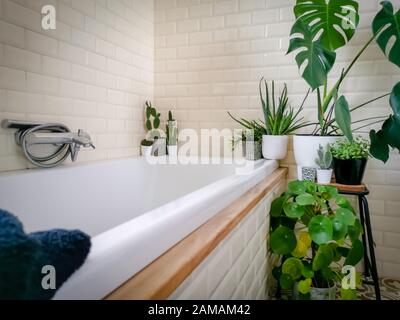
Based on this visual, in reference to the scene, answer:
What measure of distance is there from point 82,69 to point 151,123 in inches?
25.4

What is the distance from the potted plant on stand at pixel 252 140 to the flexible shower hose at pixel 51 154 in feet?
3.17

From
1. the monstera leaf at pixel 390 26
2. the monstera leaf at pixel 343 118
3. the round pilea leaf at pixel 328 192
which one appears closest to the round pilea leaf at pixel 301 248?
the round pilea leaf at pixel 328 192

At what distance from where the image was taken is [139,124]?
1978mm

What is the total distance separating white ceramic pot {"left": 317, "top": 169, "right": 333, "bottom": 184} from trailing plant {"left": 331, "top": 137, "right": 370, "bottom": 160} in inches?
3.5

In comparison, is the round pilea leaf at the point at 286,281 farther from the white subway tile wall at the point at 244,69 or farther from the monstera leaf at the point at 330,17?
the monstera leaf at the point at 330,17

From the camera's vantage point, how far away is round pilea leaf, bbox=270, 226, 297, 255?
123 centimetres

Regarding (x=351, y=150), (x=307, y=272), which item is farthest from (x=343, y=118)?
(x=307, y=272)

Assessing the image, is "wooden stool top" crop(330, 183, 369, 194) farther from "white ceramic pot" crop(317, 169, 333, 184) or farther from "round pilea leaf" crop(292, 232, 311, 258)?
"round pilea leaf" crop(292, 232, 311, 258)

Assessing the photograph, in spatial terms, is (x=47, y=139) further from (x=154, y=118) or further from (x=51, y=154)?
(x=154, y=118)

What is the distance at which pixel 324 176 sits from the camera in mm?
1433

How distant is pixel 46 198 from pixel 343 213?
1.19m
